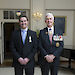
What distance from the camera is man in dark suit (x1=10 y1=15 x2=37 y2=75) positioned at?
6.39ft

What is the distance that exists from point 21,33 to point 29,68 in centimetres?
59

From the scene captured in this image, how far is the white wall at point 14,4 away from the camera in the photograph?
4.98 metres

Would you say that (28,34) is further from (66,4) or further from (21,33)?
(66,4)

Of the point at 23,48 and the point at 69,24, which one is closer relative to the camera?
the point at 23,48

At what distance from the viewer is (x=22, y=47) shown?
6.41 feet

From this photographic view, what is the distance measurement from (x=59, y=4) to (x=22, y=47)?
372 cm

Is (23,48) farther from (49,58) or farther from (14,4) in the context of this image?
(14,4)

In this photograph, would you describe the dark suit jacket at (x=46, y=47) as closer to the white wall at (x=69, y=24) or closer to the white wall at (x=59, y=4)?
the white wall at (x=59, y=4)

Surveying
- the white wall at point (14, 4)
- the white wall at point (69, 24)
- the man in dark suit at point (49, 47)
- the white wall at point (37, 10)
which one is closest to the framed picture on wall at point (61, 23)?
the white wall at point (69, 24)

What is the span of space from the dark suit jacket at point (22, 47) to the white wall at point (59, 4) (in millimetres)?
3399

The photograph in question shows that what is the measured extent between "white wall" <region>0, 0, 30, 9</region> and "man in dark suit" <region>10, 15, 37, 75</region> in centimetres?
323

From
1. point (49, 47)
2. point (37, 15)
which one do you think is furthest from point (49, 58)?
point (37, 15)

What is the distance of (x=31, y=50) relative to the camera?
201cm

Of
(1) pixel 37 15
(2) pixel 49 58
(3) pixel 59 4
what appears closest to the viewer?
(2) pixel 49 58
